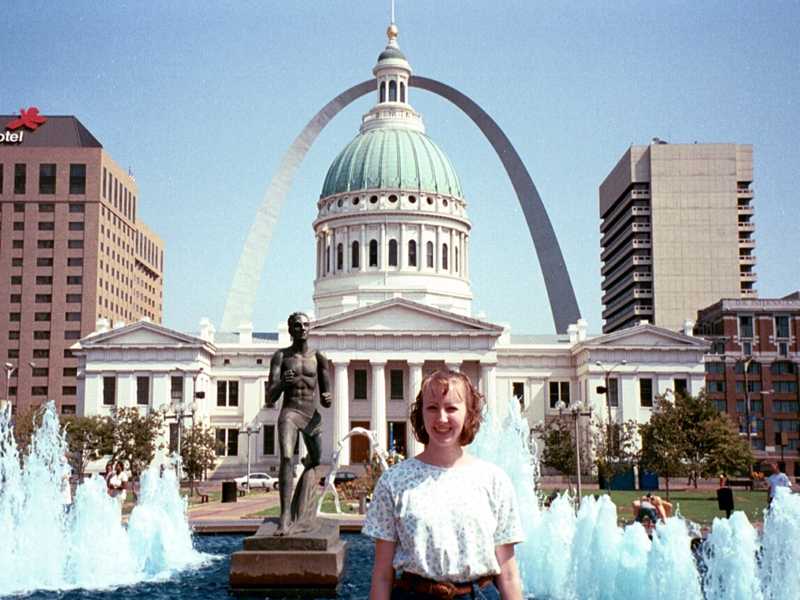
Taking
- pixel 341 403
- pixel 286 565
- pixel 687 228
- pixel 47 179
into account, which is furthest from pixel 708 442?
pixel 47 179

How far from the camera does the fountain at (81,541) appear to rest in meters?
18.8

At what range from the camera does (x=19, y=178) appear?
122875 millimetres

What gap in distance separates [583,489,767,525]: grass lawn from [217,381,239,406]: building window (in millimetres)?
40919

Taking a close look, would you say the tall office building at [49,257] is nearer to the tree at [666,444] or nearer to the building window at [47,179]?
the building window at [47,179]

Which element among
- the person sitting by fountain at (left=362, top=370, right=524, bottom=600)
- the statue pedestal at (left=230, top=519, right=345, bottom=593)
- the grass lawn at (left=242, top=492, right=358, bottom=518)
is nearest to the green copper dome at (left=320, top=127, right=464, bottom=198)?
the grass lawn at (left=242, top=492, right=358, bottom=518)

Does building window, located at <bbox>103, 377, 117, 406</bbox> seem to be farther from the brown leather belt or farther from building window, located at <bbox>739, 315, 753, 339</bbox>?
the brown leather belt

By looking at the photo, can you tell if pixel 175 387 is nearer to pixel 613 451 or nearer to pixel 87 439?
pixel 87 439

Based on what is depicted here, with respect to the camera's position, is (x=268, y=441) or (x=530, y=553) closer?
(x=530, y=553)

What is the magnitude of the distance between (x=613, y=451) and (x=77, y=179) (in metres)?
84.0

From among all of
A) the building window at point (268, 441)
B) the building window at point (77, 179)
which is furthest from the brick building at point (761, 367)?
the building window at point (77, 179)

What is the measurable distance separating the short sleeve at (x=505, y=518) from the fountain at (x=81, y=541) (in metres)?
13.7

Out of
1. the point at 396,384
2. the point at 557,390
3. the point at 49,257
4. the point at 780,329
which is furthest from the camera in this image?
the point at 49,257

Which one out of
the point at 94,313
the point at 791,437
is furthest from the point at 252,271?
the point at 791,437

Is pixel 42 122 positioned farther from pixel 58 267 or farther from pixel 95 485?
pixel 95 485
